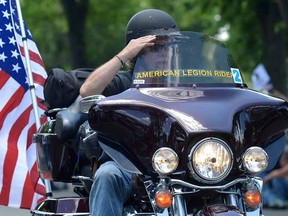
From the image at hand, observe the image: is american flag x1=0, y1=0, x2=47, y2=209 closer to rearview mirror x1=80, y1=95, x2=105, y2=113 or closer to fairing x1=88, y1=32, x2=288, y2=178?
rearview mirror x1=80, y1=95, x2=105, y2=113

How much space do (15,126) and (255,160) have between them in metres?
2.95

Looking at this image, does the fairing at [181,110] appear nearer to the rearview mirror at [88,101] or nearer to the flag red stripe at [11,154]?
the rearview mirror at [88,101]

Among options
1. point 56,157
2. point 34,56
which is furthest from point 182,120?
point 34,56

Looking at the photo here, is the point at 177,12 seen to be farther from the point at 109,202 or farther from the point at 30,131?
the point at 109,202

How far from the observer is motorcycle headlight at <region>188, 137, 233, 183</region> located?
4.54 metres

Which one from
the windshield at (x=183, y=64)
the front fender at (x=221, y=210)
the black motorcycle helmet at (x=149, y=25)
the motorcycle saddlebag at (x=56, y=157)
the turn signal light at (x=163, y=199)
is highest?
the black motorcycle helmet at (x=149, y=25)

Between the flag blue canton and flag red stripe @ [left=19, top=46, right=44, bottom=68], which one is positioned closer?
the flag blue canton

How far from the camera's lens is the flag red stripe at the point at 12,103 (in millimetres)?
7086

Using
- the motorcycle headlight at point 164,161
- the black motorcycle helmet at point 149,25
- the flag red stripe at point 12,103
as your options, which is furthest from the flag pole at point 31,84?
the motorcycle headlight at point 164,161

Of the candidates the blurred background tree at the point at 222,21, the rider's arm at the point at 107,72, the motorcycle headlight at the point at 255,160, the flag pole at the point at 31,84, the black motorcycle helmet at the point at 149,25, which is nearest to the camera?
the motorcycle headlight at the point at 255,160

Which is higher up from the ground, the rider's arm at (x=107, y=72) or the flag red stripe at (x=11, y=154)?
the rider's arm at (x=107, y=72)

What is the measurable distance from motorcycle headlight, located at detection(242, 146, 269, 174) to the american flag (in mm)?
2764

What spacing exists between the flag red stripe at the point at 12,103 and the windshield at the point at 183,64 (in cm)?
227

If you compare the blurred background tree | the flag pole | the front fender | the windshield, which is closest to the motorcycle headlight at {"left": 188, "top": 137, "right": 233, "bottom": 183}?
the front fender
